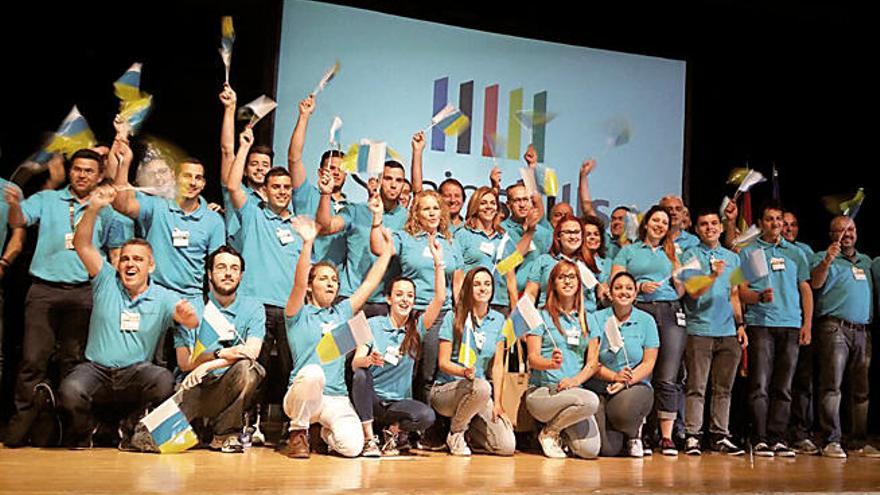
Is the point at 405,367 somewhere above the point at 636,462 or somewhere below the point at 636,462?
above

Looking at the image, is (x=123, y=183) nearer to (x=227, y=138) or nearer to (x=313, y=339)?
(x=227, y=138)

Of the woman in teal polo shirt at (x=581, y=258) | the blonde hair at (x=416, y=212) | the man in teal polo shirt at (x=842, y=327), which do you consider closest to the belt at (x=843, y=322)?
the man in teal polo shirt at (x=842, y=327)

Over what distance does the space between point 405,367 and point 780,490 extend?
1.98 metres

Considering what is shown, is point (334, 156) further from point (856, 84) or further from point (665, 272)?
point (856, 84)

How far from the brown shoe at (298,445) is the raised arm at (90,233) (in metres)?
1.24

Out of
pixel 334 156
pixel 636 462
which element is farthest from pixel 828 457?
pixel 334 156

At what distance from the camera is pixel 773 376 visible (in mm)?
6273

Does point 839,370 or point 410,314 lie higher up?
point 410,314

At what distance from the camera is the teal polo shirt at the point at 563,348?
18.4 ft

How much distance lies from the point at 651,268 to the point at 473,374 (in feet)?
4.49

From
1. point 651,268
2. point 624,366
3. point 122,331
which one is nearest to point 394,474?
point 122,331

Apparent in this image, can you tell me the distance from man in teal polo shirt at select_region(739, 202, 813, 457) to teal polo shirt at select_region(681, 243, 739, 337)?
26 cm

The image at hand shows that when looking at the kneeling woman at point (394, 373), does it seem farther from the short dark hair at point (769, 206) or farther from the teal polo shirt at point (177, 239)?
Result: the short dark hair at point (769, 206)

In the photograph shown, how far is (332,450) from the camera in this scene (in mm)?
5016
